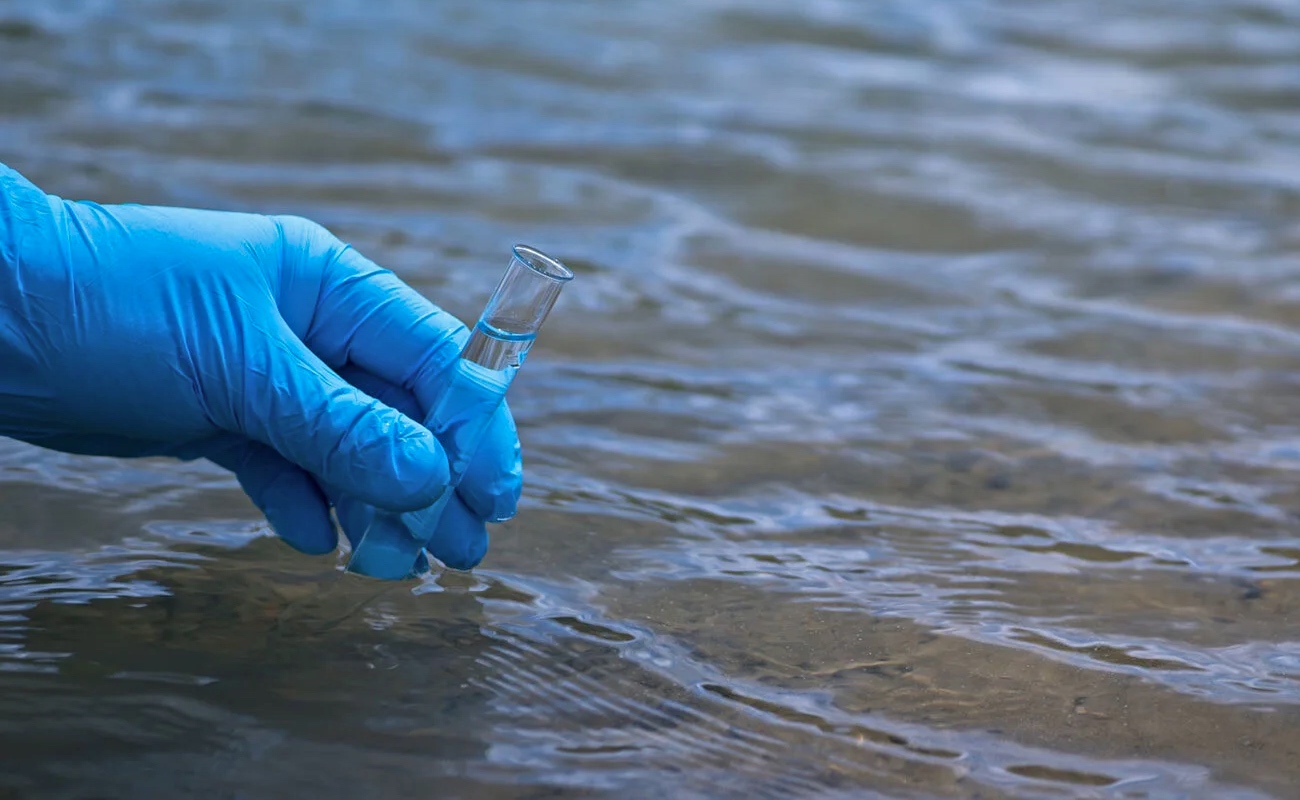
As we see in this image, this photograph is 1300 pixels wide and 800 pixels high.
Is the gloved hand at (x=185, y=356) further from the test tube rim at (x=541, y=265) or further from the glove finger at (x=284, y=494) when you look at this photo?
the test tube rim at (x=541, y=265)

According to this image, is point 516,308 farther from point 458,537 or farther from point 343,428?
Result: point 458,537

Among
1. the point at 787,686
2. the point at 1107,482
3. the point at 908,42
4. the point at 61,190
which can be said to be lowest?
the point at 787,686

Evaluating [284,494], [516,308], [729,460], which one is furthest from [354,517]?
[729,460]

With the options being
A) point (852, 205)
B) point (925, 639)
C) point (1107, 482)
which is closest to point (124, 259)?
point (925, 639)

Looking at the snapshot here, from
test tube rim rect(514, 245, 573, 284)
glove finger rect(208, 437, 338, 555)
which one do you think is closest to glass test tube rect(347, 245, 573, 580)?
test tube rim rect(514, 245, 573, 284)

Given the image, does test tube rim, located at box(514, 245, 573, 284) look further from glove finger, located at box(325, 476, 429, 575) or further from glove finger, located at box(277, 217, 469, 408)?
glove finger, located at box(325, 476, 429, 575)

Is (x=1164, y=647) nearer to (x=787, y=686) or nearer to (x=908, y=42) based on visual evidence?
A: (x=787, y=686)

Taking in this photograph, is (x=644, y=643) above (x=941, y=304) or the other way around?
the other way around

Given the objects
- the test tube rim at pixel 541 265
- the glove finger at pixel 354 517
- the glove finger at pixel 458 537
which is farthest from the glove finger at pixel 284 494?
the test tube rim at pixel 541 265
